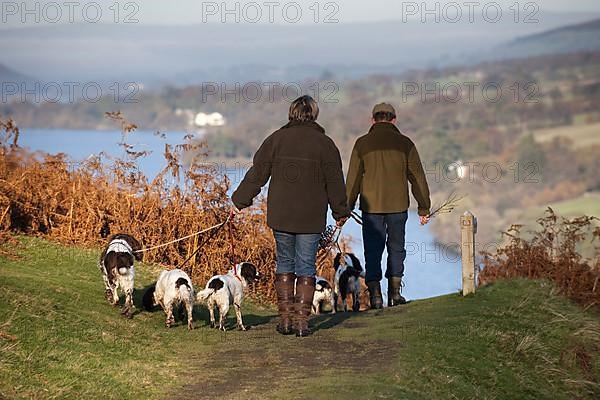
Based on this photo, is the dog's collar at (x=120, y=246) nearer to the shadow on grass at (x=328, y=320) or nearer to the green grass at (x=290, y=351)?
the green grass at (x=290, y=351)

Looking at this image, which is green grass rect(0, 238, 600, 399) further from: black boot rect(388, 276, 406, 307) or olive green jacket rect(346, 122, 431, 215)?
olive green jacket rect(346, 122, 431, 215)

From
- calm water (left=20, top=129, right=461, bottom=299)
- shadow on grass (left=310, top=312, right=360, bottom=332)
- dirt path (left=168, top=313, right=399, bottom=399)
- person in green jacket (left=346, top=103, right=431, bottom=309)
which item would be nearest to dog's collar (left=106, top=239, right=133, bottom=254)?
dirt path (left=168, top=313, right=399, bottom=399)

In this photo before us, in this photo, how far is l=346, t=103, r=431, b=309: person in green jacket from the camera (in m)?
13.9

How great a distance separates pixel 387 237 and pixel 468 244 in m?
1.15

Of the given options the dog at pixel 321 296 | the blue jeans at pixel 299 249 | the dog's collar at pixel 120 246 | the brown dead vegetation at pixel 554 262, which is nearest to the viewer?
the blue jeans at pixel 299 249

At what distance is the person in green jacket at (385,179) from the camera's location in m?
13.9

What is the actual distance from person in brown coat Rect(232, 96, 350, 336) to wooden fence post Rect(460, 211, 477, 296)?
2842 mm

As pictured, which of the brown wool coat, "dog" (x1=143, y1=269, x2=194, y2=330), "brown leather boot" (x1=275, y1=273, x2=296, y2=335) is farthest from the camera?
"dog" (x1=143, y1=269, x2=194, y2=330)

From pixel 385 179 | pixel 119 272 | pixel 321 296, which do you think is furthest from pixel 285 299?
pixel 321 296

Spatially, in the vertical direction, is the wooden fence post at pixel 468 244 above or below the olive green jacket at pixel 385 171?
below

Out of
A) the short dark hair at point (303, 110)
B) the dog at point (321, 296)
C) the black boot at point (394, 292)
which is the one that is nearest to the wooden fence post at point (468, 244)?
the black boot at point (394, 292)

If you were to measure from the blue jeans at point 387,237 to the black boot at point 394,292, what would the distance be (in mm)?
88

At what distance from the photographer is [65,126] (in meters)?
179

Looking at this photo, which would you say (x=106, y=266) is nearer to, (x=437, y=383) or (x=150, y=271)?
(x=150, y=271)
